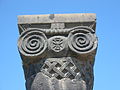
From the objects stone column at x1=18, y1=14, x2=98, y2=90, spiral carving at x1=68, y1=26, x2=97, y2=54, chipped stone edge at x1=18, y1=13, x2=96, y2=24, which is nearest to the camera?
stone column at x1=18, y1=14, x2=98, y2=90

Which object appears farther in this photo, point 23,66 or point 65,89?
point 23,66

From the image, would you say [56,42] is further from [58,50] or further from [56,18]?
[56,18]

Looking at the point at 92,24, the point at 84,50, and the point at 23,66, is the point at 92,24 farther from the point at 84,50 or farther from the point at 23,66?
the point at 23,66

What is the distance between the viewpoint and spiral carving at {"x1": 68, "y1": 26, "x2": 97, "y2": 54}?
5016 mm

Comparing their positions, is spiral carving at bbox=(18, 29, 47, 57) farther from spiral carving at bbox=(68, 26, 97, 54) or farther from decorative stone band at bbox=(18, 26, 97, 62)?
spiral carving at bbox=(68, 26, 97, 54)

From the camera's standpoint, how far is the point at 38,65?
5031 millimetres

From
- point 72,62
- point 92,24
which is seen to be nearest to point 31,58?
point 72,62

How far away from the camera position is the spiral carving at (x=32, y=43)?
503cm

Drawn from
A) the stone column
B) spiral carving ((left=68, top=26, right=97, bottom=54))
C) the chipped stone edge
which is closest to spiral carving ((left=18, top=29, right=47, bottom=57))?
the stone column

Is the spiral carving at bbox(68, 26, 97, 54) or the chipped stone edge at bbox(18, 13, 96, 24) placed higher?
the chipped stone edge at bbox(18, 13, 96, 24)

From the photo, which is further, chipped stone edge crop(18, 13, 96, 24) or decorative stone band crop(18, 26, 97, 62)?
chipped stone edge crop(18, 13, 96, 24)

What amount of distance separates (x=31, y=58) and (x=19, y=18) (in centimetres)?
65

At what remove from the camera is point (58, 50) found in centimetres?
502

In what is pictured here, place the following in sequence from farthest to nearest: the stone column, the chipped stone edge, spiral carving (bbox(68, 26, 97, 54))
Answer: the chipped stone edge, spiral carving (bbox(68, 26, 97, 54)), the stone column
